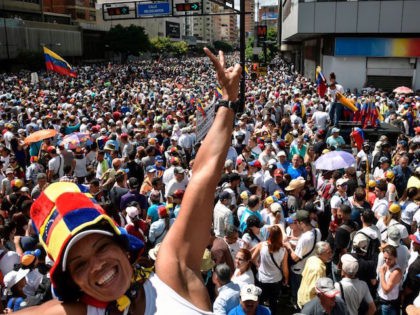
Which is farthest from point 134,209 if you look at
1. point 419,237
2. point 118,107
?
point 118,107

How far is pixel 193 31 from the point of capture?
193875mm

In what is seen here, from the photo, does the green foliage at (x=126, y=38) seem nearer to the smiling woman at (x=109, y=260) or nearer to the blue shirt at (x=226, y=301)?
the blue shirt at (x=226, y=301)

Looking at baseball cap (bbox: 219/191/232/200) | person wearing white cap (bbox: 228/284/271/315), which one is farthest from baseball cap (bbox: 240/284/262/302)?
baseball cap (bbox: 219/191/232/200)

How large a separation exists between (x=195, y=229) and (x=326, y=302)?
9.80ft

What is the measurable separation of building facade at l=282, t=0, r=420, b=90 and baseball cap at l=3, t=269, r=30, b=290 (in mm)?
27590

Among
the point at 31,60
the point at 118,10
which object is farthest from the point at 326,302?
the point at 31,60

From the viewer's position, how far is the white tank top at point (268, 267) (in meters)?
5.42

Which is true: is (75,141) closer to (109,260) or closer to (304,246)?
(304,246)

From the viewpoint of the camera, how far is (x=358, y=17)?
28.1m

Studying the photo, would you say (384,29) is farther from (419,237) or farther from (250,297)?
(250,297)

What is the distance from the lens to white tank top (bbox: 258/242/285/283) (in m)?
5.42

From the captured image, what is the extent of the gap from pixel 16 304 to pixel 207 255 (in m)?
2.07

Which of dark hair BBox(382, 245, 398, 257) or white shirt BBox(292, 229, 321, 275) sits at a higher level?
dark hair BBox(382, 245, 398, 257)

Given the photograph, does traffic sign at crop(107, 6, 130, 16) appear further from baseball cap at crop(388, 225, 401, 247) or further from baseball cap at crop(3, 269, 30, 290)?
baseball cap at crop(388, 225, 401, 247)
